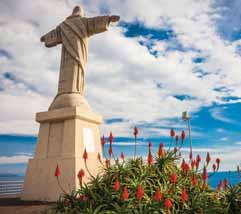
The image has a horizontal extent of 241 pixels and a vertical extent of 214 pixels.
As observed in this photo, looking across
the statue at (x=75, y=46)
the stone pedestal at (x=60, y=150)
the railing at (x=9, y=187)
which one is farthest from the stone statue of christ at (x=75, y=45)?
the railing at (x=9, y=187)

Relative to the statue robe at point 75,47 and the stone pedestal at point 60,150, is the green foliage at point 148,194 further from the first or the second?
the statue robe at point 75,47

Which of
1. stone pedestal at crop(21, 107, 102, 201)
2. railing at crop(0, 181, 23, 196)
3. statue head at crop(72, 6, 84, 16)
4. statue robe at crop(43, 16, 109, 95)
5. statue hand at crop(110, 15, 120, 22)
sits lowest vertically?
railing at crop(0, 181, 23, 196)

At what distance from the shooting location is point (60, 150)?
322 inches

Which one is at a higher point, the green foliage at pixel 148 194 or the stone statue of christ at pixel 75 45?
the stone statue of christ at pixel 75 45

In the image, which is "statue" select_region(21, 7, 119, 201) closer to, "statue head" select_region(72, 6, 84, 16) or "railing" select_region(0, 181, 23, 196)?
"statue head" select_region(72, 6, 84, 16)

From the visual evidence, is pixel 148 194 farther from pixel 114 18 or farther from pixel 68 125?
pixel 114 18

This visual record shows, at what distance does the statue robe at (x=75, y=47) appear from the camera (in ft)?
29.7

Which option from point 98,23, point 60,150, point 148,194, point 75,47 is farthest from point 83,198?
point 98,23

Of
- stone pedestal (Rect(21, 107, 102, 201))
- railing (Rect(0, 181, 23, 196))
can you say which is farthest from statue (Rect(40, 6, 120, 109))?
railing (Rect(0, 181, 23, 196))

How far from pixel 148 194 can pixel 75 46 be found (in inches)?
262

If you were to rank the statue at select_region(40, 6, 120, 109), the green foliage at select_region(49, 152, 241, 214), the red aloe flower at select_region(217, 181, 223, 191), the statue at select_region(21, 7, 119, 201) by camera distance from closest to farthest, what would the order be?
the green foliage at select_region(49, 152, 241, 214) < the red aloe flower at select_region(217, 181, 223, 191) < the statue at select_region(21, 7, 119, 201) < the statue at select_region(40, 6, 120, 109)

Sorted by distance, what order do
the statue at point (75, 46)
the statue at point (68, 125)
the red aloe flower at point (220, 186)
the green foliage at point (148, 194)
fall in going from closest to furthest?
the green foliage at point (148, 194) → the red aloe flower at point (220, 186) → the statue at point (68, 125) → the statue at point (75, 46)

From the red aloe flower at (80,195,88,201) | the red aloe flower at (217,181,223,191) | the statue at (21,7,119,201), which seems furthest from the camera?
the statue at (21,7,119,201)

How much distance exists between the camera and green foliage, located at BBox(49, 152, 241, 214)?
3413mm
